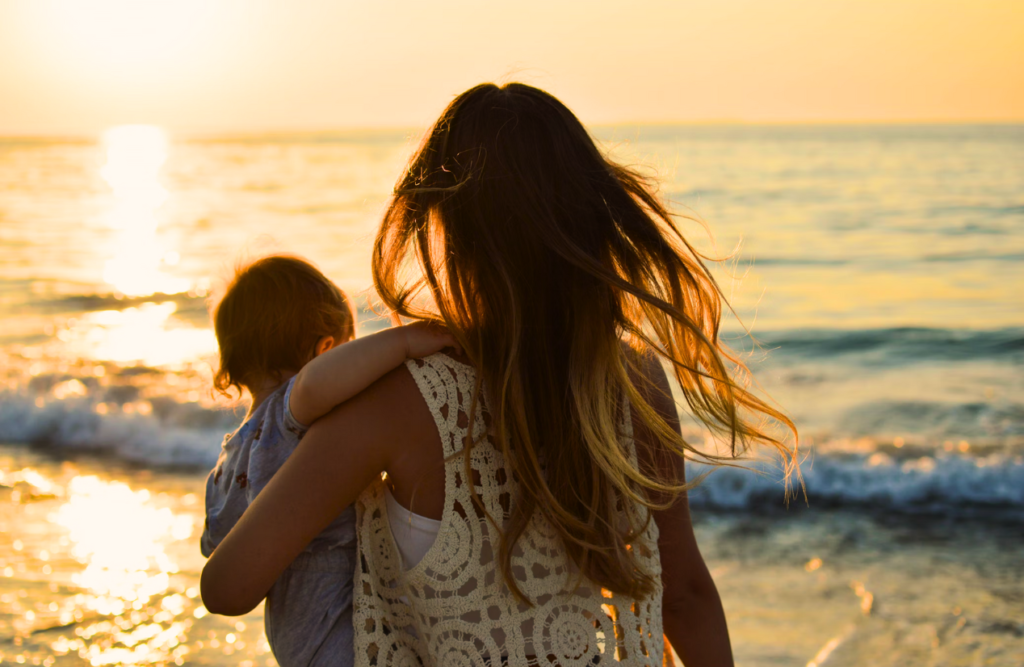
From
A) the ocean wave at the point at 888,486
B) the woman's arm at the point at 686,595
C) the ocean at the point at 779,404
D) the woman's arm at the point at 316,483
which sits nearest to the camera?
the woman's arm at the point at 316,483

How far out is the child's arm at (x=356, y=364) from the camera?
1.26 meters

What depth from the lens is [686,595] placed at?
158 cm

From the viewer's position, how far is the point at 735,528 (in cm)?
565

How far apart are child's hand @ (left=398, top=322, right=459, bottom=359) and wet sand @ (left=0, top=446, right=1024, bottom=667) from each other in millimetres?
2943

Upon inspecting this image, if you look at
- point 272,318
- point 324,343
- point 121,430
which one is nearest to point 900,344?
point 121,430

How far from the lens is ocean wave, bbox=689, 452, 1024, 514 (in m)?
6.06

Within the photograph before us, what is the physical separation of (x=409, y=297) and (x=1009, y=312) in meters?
12.3

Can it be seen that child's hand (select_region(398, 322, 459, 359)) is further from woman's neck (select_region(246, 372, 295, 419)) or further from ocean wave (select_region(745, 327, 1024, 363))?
ocean wave (select_region(745, 327, 1024, 363))

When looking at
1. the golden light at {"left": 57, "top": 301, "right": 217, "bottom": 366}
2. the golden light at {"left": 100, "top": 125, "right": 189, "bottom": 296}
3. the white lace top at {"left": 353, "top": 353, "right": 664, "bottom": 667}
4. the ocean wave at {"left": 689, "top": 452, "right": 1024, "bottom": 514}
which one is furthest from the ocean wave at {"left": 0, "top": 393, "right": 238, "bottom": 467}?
the golden light at {"left": 100, "top": 125, "right": 189, "bottom": 296}

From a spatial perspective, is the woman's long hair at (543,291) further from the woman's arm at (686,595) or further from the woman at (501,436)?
the woman's arm at (686,595)

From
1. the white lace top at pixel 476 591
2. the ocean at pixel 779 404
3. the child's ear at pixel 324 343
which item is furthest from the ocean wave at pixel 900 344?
the white lace top at pixel 476 591

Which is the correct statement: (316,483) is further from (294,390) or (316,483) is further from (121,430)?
(121,430)

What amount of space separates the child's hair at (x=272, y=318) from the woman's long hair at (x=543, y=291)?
2.17 feet

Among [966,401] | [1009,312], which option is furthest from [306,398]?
[1009,312]
